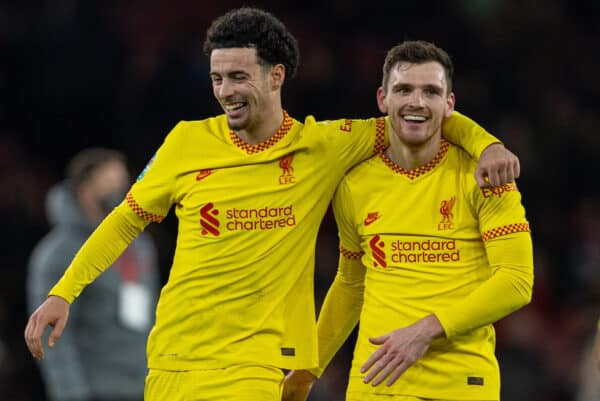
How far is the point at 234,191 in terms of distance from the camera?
4617 millimetres

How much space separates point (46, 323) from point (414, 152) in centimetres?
137

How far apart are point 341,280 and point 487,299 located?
0.71m

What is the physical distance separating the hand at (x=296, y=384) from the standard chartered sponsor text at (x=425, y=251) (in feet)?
1.89

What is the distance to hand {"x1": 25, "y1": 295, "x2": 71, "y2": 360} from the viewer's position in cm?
456

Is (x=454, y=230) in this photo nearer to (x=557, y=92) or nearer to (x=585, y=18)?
(x=557, y=92)

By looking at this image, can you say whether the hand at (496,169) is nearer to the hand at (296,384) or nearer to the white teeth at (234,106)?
the white teeth at (234,106)

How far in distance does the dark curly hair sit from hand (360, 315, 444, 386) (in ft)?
3.50

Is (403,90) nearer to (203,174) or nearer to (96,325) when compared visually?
(203,174)

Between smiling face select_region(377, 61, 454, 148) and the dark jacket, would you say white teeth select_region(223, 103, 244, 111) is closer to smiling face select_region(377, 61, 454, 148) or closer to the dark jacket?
smiling face select_region(377, 61, 454, 148)

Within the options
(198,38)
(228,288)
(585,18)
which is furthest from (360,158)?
(585,18)

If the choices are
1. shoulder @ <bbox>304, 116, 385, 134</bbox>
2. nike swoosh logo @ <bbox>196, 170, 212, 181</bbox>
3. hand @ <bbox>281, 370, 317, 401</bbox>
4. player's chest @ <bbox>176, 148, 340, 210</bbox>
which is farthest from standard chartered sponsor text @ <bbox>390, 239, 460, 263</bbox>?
nike swoosh logo @ <bbox>196, 170, 212, 181</bbox>

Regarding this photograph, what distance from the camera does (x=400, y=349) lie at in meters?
4.26

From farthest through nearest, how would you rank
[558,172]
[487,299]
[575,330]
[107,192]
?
[558,172]
[575,330]
[107,192]
[487,299]

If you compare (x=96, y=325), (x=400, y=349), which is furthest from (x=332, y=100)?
(x=400, y=349)
